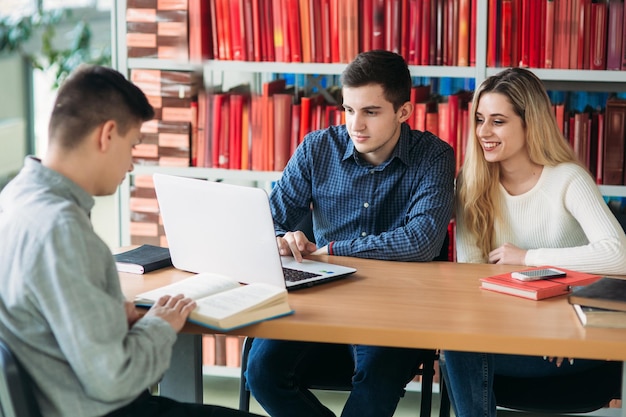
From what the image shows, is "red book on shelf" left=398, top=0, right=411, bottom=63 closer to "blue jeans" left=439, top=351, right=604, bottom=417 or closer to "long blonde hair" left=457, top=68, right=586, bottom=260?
"long blonde hair" left=457, top=68, right=586, bottom=260

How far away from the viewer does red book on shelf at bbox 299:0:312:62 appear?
121 inches

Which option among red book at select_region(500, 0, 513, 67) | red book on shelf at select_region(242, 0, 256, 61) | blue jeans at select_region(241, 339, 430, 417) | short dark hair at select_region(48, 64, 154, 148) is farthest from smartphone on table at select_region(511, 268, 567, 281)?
red book on shelf at select_region(242, 0, 256, 61)

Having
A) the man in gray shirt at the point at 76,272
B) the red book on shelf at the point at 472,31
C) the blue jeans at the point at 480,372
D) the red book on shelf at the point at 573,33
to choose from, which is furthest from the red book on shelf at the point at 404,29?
the man in gray shirt at the point at 76,272

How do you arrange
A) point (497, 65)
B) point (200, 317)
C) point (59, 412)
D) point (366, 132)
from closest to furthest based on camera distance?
1. point (59, 412)
2. point (200, 317)
3. point (366, 132)
4. point (497, 65)

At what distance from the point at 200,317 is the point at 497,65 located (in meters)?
1.70

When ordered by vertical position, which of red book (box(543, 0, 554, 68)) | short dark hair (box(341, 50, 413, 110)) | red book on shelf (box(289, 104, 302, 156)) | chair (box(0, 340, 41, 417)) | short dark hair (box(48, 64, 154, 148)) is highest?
red book (box(543, 0, 554, 68))

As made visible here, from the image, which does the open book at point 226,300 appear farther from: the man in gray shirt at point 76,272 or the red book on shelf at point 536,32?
the red book on shelf at point 536,32

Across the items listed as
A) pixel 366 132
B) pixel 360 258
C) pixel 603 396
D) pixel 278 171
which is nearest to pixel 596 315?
pixel 603 396

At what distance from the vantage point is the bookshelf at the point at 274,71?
2.93m

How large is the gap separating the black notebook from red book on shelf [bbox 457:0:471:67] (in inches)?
51.7

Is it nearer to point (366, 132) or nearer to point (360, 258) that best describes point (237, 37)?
point (366, 132)

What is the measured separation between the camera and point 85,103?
1526mm

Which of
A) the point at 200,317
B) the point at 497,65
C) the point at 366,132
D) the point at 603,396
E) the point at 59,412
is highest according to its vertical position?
the point at 497,65

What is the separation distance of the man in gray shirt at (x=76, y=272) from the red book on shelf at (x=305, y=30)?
1.55 m
